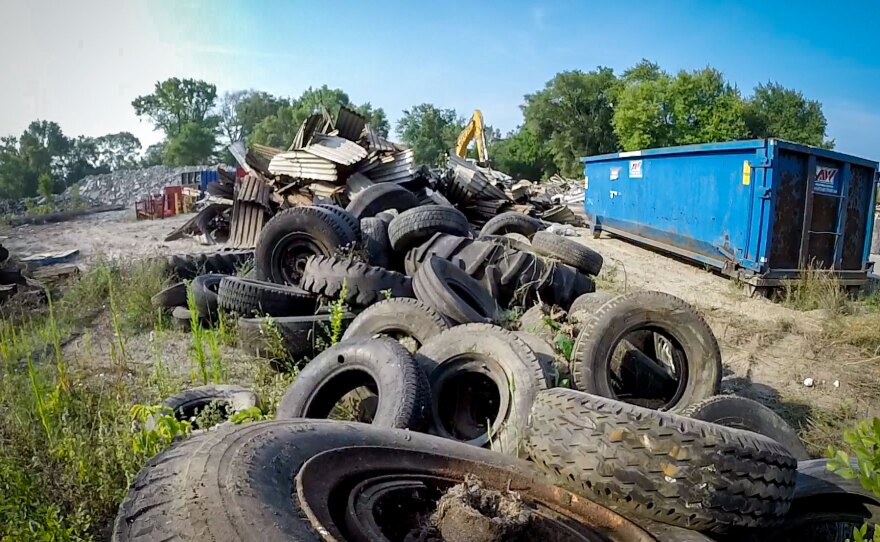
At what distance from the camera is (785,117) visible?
3791 centimetres

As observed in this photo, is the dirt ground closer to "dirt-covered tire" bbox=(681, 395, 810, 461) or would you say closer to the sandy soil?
"dirt-covered tire" bbox=(681, 395, 810, 461)

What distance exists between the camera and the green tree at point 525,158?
40.1m

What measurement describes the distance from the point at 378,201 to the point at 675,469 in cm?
693

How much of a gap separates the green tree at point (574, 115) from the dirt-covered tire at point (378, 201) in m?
31.7

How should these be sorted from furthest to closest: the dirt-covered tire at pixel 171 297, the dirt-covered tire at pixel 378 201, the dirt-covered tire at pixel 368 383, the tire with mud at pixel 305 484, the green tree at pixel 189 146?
the green tree at pixel 189 146 → the dirt-covered tire at pixel 378 201 → the dirt-covered tire at pixel 171 297 → the dirt-covered tire at pixel 368 383 → the tire with mud at pixel 305 484

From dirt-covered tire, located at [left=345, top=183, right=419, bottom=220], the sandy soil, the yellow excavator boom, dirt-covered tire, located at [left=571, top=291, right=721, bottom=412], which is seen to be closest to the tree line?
the yellow excavator boom

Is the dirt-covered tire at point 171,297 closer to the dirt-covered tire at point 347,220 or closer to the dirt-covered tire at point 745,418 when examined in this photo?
the dirt-covered tire at point 347,220

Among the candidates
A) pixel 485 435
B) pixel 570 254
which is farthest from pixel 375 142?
pixel 485 435

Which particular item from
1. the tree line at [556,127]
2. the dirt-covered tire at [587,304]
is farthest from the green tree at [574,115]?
the dirt-covered tire at [587,304]

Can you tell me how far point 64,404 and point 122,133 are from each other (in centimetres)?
5638

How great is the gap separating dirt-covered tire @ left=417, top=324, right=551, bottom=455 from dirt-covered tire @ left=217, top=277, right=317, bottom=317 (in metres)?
1.87

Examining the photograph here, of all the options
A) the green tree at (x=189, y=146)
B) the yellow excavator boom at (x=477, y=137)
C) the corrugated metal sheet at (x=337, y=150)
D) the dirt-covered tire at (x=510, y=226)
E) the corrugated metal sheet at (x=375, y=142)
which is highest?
the green tree at (x=189, y=146)

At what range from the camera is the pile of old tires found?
153 centimetres

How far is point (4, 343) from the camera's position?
392 centimetres
